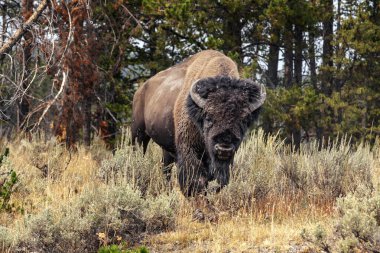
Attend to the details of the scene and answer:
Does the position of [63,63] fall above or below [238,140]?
above

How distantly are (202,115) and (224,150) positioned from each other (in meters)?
0.67

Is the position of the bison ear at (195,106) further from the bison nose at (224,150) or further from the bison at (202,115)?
the bison nose at (224,150)

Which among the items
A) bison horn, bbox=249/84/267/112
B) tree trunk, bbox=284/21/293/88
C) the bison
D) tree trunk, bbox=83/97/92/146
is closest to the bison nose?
the bison

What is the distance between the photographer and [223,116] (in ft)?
20.4

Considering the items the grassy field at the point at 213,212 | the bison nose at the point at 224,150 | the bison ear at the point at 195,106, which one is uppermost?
the bison ear at the point at 195,106

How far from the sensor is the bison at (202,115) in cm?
626

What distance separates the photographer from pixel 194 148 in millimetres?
7203

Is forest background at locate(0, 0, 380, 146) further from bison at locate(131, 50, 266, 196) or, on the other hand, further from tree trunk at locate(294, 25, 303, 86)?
bison at locate(131, 50, 266, 196)

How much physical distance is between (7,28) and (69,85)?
2.86 metres

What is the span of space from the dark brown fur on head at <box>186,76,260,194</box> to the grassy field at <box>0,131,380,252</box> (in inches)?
20.3

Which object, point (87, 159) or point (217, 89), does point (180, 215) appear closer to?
point (217, 89)

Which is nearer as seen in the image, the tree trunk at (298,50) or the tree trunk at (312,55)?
the tree trunk at (298,50)

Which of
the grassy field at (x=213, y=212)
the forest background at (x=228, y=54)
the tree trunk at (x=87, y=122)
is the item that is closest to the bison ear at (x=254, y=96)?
the grassy field at (x=213, y=212)

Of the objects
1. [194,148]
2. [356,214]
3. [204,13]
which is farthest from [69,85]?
[356,214]
